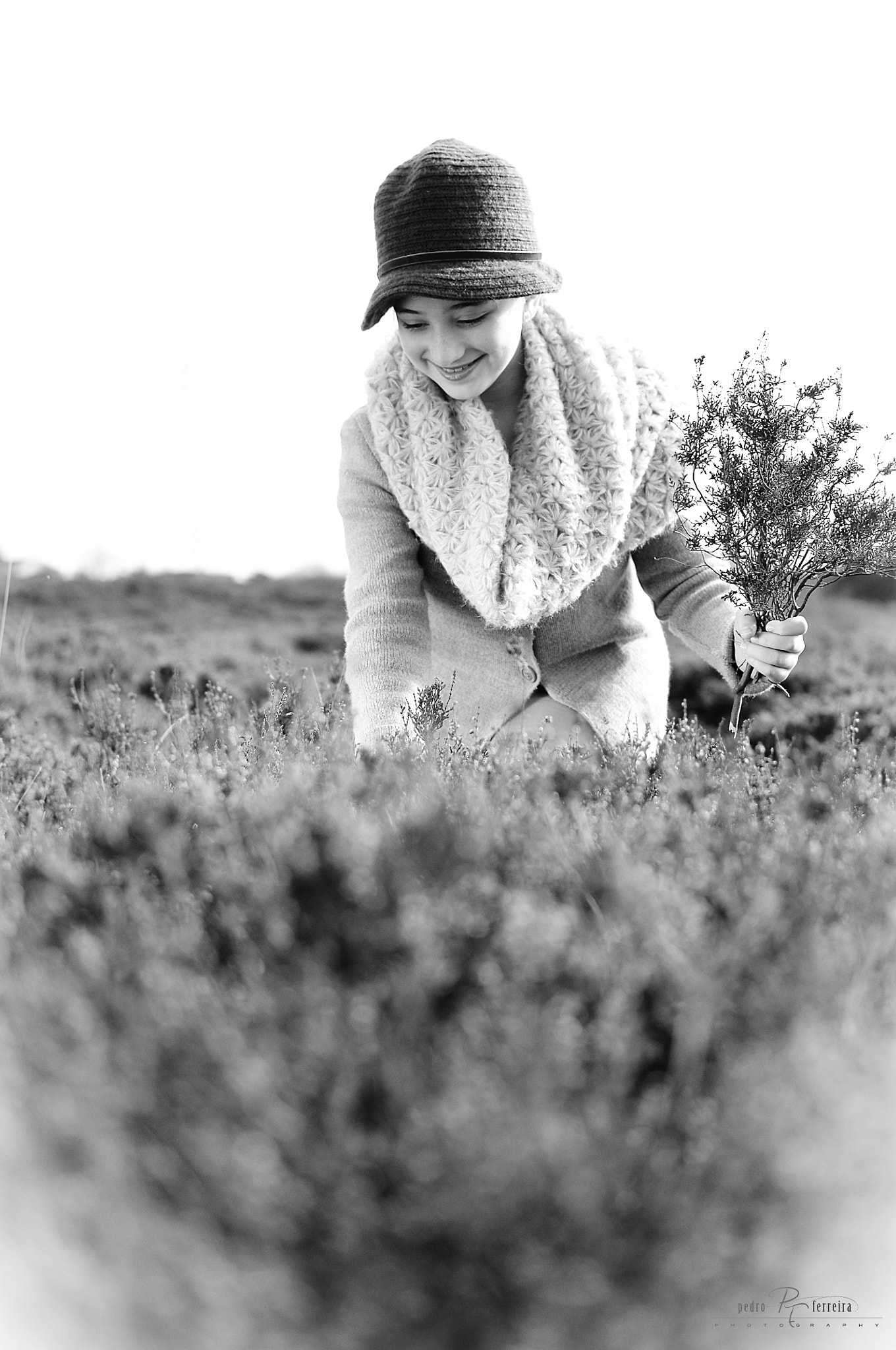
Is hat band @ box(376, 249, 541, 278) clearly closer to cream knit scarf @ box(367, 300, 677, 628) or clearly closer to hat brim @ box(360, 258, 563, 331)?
hat brim @ box(360, 258, 563, 331)

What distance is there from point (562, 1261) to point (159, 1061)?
48 cm

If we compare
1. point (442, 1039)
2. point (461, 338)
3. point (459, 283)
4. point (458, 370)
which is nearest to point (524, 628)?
point (458, 370)

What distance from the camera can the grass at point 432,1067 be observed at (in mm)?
1089

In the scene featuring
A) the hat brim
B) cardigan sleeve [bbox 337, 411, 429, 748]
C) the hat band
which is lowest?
cardigan sleeve [bbox 337, 411, 429, 748]

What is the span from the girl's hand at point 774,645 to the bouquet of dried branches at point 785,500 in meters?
0.06

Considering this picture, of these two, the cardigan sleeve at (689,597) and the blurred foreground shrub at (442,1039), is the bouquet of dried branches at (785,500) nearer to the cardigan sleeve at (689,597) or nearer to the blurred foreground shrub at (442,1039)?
the cardigan sleeve at (689,597)

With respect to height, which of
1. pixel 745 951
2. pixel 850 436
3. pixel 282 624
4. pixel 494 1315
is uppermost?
pixel 282 624

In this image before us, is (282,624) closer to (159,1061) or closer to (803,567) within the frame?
(803,567)

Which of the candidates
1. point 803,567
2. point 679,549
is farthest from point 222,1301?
point 679,549

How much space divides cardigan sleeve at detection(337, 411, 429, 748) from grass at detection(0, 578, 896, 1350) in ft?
4.24

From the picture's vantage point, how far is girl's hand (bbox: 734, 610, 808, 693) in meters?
2.90

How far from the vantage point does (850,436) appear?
2.89 m

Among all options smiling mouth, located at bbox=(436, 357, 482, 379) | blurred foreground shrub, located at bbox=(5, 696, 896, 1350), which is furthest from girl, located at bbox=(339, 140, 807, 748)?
blurred foreground shrub, located at bbox=(5, 696, 896, 1350)

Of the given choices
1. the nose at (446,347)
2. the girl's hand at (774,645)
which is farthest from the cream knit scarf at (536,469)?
the girl's hand at (774,645)
